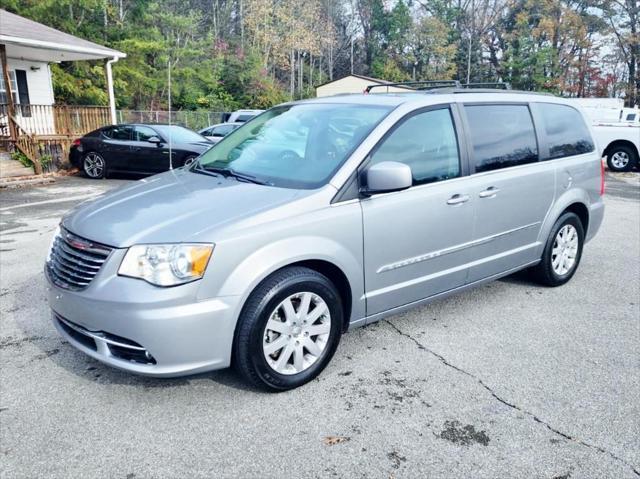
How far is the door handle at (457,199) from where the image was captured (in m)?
3.80

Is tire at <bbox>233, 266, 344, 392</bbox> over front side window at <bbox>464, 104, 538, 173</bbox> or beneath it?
beneath

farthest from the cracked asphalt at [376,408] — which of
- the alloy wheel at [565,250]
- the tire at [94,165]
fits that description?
the tire at [94,165]

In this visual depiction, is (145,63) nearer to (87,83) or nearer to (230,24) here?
(87,83)

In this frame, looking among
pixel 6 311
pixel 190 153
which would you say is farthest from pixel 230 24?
pixel 6 311

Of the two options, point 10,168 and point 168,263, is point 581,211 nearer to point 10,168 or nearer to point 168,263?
point 168,263

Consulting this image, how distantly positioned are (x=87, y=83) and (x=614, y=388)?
23533 millimetres

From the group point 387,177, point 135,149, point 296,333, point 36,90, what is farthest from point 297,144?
point 36,90

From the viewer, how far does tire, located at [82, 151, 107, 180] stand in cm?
1305

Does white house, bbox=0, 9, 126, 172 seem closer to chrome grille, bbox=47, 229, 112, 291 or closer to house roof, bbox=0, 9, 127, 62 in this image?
house roof, bbox=0, 9, 127, 62

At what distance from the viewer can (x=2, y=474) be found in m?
2.43

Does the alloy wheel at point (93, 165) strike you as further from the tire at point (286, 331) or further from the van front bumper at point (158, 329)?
the tire at point (286, 331)

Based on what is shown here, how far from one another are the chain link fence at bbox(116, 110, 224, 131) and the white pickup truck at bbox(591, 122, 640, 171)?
15871 millimetres

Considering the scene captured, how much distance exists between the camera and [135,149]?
12.5m

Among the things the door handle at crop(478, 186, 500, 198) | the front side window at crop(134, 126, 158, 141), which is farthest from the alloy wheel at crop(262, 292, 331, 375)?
the front side window at crop(134, 126, 158, 141)
